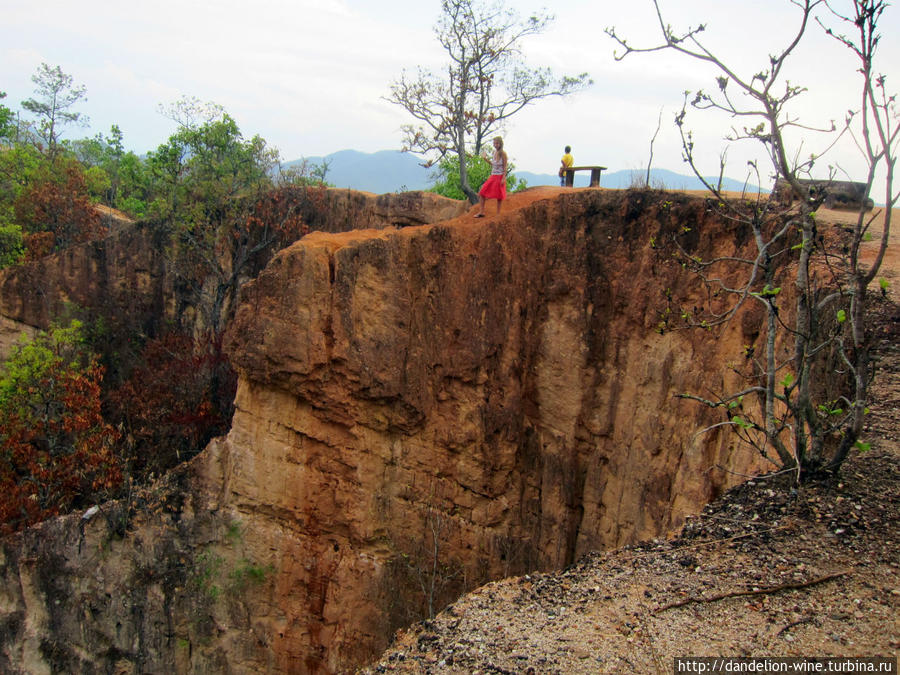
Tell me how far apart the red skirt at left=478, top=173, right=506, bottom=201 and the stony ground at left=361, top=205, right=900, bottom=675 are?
7.08 m

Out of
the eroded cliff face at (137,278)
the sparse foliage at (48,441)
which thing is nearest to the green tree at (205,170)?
the eroded cliff face at (137,278)

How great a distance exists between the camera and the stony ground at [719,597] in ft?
12.6

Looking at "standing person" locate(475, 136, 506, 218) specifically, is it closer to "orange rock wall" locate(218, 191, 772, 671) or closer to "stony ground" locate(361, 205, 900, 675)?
"orange rock wall" locate(218, 191, 772, 671)

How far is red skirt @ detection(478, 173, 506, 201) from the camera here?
36.3 ft

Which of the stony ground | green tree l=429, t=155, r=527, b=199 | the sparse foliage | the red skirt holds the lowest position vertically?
the sparse foliage

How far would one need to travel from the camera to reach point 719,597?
4.24m

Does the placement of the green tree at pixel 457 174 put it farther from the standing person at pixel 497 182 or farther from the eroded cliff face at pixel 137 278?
the standing person at pixel 497 182

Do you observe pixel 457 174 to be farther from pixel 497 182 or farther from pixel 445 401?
pixel 445 401

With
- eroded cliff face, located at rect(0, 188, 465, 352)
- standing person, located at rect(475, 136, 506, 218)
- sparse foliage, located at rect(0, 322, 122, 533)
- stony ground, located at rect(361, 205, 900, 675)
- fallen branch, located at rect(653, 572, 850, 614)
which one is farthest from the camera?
eroded cliff face, located at rect(0, 188, 465, 352)

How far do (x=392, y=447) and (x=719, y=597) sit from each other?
7019mm

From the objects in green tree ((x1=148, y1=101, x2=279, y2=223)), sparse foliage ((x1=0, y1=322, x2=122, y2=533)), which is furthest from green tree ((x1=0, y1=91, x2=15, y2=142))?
sparse foliage ((x1=0, y1=322, x2=122, y2=533))

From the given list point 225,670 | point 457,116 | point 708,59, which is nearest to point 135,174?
point 457,116

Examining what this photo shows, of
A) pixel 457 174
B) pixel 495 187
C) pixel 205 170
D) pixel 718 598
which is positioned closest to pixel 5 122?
pixel 205 170

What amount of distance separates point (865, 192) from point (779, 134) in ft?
2.93
